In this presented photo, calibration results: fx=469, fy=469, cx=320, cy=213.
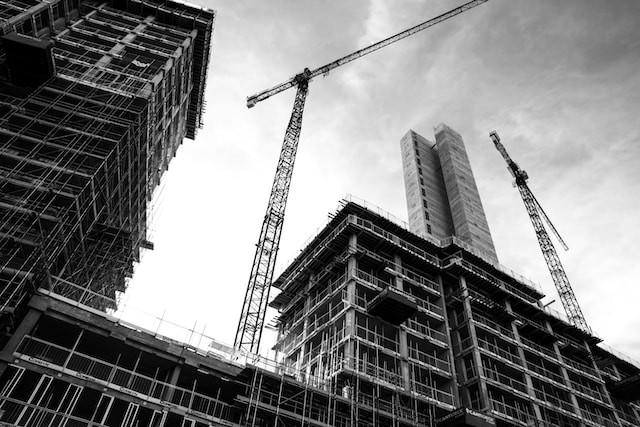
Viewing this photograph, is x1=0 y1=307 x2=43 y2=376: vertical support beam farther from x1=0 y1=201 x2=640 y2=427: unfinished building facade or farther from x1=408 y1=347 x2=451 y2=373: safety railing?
x1=408 y1=347 x2=451 y2=373: safety railing

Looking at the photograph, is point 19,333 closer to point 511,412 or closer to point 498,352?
point 511,412

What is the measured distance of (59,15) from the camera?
140 feet

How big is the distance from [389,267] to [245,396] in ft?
72.4

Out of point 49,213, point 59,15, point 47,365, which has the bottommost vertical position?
point 47,365

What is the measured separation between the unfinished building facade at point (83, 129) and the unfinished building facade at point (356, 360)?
3637mm

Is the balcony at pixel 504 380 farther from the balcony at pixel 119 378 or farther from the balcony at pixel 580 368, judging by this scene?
the balcony at pixel 119 378

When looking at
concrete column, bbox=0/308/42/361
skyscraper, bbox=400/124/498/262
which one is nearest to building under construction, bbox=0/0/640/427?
concrete column, bbox=0/308/42/361

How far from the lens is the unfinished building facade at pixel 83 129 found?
2839 centimetres

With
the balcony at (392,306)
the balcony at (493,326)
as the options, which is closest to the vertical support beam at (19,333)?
the balcony at (392,306)

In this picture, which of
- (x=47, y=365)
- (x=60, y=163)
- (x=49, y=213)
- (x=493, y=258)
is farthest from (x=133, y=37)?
(x=493, y=258)

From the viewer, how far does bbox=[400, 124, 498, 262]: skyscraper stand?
7288 centimetres

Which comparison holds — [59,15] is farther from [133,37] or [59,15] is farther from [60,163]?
[60,163]

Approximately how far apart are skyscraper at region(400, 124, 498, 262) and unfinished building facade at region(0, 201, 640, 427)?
1565 cm

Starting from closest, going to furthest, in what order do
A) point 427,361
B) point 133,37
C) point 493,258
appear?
point 427,361 < point 133,37 < point 493,258
